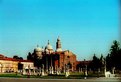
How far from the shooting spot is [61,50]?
A: 368ft

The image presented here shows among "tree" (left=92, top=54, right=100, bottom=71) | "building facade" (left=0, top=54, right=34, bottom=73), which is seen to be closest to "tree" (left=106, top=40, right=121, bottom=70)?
"tree" (left=92, top=54, right=100, bottom=71)

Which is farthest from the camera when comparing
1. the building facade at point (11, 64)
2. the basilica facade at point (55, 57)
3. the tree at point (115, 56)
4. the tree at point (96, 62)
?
the basilica facade at point (55, 57)

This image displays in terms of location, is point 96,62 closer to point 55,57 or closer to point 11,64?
point 55,57

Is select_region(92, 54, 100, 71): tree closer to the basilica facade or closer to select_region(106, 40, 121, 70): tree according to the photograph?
select_region(106, 40, 121, 70): tree

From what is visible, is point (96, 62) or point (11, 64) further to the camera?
point (11, 64)

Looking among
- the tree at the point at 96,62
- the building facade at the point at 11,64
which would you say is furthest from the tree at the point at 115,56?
the building facade at the point at 11,64

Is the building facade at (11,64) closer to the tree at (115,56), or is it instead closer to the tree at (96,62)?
the tree at (96,62)

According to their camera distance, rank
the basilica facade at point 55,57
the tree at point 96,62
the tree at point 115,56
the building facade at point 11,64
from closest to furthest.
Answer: the tree at point 115,56 → the tree at point 96,62 → the building facade at point 11,64 → the basilica facade at point 55,57

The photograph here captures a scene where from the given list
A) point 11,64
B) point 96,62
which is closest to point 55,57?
point 11,64

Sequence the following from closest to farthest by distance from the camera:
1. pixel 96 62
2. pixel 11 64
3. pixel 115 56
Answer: pixel 115 56
pixel 96 62
pixel 11 64

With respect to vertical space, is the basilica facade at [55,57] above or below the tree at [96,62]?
above

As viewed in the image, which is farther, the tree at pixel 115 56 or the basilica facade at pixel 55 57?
the basilica facade at pixel 55 57

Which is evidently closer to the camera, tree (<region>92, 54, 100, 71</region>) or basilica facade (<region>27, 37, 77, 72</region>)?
tree (<region>92, 54, 100, 71</region>)

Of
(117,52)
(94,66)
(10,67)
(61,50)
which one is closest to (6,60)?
(10,67)
